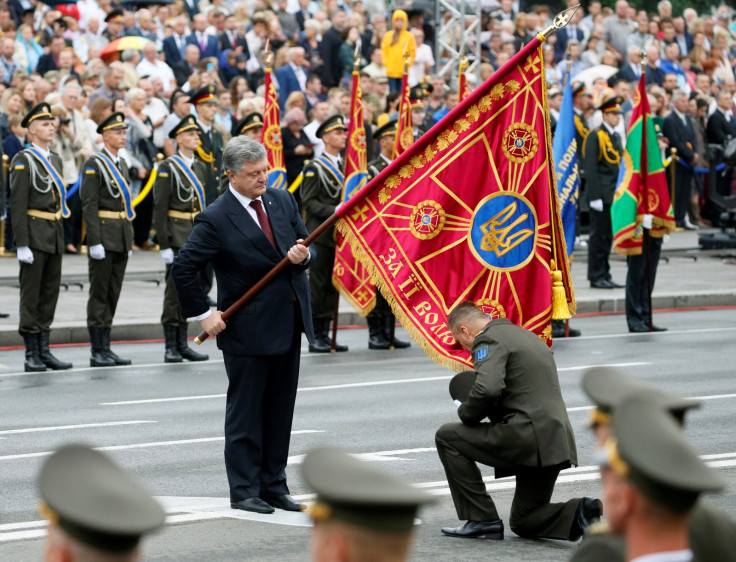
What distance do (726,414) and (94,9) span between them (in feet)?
54.1

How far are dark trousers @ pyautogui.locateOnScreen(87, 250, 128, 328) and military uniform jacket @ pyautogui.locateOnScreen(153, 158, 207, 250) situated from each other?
1.77 ft

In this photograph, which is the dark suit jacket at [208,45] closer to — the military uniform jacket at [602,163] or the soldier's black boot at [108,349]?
the military uniform jacket at [602,163]

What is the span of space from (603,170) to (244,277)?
1220 centimetres

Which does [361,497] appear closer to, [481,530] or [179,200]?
[481,530]

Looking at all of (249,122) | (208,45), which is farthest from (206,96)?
(208,45)

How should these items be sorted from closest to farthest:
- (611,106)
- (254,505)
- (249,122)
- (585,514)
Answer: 1. (585,514)
2. (254,505)
3. (249,122)
4. (611,106)

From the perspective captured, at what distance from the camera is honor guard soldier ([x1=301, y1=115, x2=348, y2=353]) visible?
16359mm

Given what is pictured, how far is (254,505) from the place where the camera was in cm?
854

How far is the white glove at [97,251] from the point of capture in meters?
14.9

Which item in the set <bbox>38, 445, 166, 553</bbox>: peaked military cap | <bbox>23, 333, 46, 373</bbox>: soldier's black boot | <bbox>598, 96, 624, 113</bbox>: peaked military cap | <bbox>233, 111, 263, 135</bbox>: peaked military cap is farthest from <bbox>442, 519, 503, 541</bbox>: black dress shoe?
<bbox>598, 96, 624, 113</bbox>: peaked military cap

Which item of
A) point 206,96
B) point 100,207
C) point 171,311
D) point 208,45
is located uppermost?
point 208,45

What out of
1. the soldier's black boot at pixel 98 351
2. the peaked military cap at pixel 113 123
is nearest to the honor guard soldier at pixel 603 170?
the peaked military cap at pixel 113 123

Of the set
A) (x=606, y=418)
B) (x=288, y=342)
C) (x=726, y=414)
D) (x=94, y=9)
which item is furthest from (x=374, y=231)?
(x=94, y=9)

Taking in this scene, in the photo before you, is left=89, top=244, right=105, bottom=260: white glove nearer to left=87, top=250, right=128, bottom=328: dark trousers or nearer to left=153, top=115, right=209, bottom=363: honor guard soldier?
left=87, top=250, right=128, bottom=328: dark trousers
